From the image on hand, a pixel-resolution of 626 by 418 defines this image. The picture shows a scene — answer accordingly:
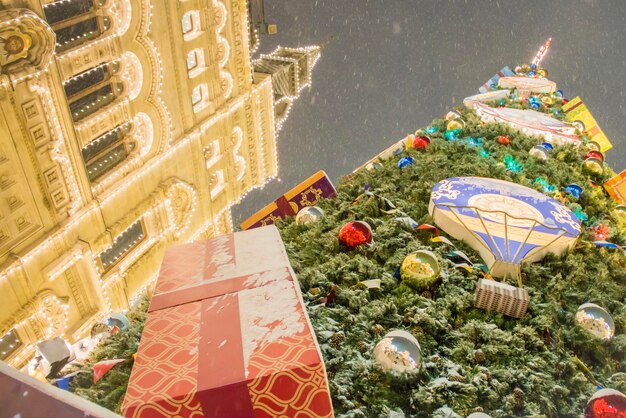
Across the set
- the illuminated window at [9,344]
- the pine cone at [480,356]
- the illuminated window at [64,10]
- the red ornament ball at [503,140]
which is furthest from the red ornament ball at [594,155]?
the illuminated window at [9,344]

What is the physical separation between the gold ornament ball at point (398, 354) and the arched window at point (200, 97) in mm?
14362

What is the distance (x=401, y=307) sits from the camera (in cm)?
374

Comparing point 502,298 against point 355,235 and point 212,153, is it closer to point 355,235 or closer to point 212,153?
point 355,235

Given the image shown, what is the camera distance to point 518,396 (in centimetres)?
297

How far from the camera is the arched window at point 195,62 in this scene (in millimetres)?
15133

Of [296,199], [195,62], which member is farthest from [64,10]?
[296,199]

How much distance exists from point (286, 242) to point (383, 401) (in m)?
2.36

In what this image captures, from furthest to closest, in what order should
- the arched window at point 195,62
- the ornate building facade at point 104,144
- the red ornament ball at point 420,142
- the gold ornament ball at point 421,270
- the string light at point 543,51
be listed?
the string light at point 543,51
the arched window at point 195,62
the ornate building facade at point 104,144
the red ornament ball at point 420,142
the gold ornament ball at point 421,270

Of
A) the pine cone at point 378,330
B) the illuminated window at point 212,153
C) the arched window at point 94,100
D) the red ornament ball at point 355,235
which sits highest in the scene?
the red ornament ball at point 355,235

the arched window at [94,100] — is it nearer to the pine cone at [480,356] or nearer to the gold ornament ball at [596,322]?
the pine cone at [480,356]

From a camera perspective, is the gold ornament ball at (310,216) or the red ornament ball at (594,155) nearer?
the gold ornament ball at (310,216)

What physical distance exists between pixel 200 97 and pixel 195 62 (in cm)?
133

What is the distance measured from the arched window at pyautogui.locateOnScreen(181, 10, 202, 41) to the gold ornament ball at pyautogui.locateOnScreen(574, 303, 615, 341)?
47.6ft

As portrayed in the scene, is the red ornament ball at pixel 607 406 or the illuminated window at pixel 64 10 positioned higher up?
the illuminated window at pixel 64 10
